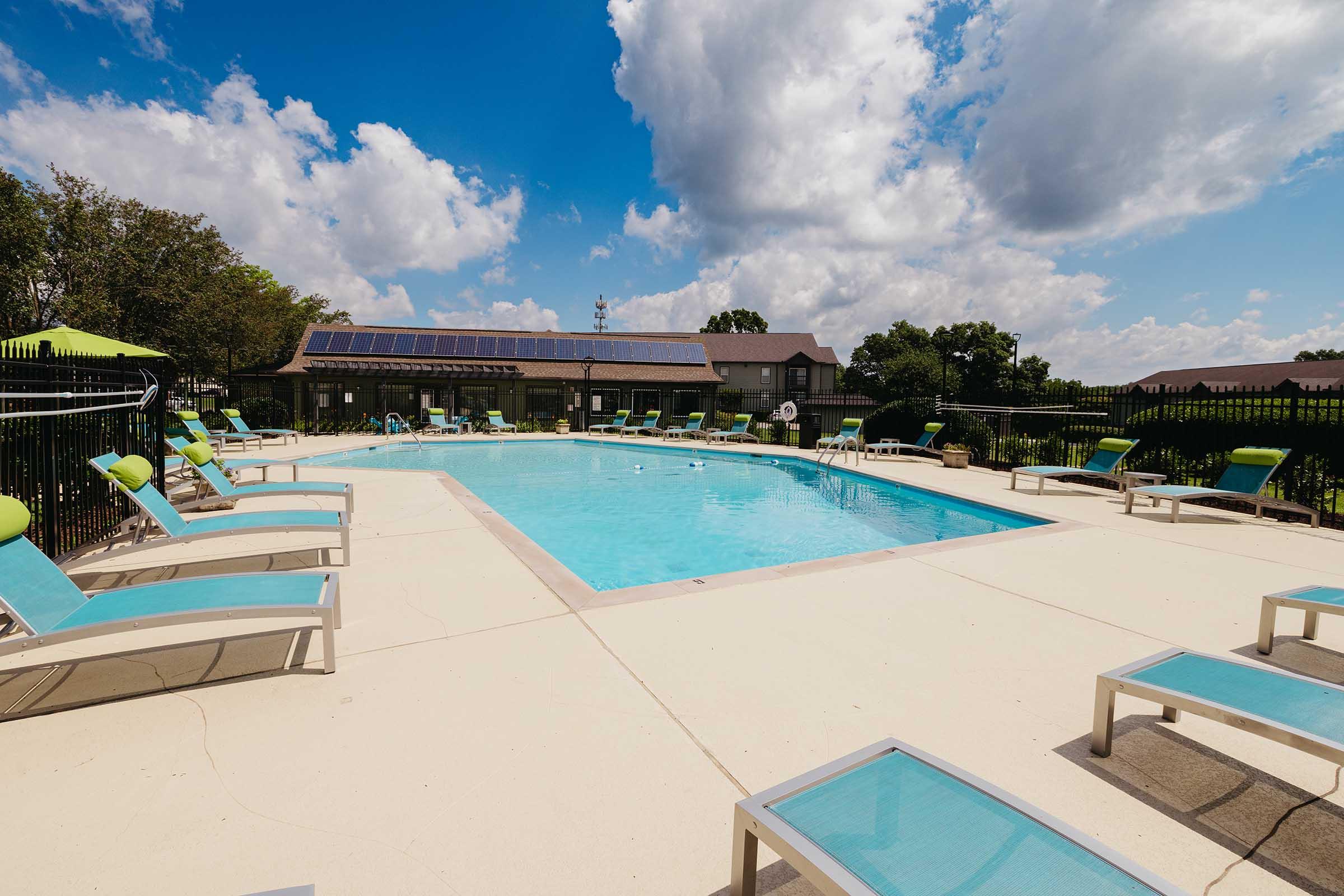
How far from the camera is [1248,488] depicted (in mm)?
7727

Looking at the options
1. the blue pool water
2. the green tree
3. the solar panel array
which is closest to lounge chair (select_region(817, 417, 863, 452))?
the blue pool water

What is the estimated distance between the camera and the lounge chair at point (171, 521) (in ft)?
13.7

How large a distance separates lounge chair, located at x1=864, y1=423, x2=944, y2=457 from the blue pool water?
75.9 inches

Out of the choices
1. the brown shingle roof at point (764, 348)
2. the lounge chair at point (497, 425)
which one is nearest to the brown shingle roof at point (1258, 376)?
the brown shingle roof at point (764, 348)

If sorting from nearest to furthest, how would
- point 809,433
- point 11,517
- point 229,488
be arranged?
point 11,517 → point 229,488 → point 809,433

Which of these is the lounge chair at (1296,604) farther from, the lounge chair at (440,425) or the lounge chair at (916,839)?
the lounge chair at (440,425)

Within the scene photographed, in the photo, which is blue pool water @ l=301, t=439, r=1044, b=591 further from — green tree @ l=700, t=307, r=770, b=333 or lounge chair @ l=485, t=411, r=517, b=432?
green tree @ l=700, t=307, r=770, b=333

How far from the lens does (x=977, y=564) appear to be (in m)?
5.32

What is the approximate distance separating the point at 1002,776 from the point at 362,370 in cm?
2710

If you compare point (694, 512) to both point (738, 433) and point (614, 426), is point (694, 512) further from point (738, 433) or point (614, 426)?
point (614, 426)

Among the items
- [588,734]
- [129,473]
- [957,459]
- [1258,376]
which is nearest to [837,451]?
[957,459]

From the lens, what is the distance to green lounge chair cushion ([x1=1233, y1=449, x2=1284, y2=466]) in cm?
757

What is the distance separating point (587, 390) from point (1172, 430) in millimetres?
20237

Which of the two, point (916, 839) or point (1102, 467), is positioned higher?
point (1102, 467)
